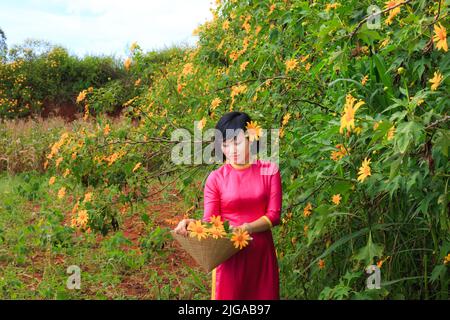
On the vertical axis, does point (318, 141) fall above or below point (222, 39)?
below

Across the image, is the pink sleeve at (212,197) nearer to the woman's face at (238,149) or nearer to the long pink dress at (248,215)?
the long pink dress at (248,215)

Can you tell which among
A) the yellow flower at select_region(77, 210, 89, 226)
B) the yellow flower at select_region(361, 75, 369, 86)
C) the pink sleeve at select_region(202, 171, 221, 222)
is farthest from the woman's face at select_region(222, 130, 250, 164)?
the yellow flower at select_region(77, 210, 89, 226)

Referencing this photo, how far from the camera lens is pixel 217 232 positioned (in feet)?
6.39

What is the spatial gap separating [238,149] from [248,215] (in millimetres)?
244

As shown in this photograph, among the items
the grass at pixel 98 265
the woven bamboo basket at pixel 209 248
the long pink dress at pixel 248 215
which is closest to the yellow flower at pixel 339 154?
the long pink dress at pixel 248 215

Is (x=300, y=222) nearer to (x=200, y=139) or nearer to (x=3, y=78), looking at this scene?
(x=200, y=139)

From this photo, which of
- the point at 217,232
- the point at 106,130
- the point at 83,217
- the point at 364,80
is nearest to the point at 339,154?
the point at 364,80

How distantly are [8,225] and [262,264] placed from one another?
3628mm

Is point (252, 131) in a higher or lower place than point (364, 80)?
lower

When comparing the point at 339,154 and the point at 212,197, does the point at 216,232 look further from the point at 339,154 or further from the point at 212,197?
the point at 339,154

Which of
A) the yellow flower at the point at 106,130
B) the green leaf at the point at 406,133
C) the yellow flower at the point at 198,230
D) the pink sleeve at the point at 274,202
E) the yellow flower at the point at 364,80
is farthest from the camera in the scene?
the yellow flower at the point at 106,130

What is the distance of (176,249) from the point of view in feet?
14.6

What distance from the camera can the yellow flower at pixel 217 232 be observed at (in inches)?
76.4
